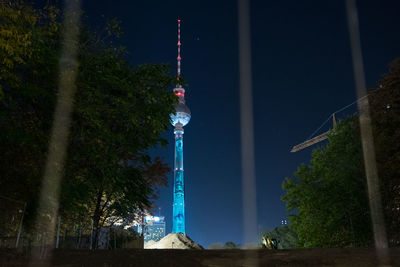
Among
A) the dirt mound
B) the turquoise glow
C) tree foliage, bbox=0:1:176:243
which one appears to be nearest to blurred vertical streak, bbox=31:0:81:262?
tree foliage, bbox=0:1:176:243

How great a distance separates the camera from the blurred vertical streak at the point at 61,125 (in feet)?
39.1

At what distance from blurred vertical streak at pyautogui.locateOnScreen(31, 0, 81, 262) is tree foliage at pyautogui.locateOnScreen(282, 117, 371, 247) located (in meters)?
21.6

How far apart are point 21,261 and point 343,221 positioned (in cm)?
2700

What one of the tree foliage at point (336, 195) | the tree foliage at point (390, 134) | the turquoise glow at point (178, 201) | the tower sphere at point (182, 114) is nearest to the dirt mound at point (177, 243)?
the tree foliage at point (336, 195)

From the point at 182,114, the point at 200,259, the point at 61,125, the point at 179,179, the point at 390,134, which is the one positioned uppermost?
the point at 182,114

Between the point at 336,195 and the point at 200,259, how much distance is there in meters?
21.7

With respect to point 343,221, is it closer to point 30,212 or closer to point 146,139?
point 146,139

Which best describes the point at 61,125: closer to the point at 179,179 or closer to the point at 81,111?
the point at 81,111

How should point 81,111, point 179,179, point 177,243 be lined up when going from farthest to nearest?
point 179,179
point 177,243
point 81,111

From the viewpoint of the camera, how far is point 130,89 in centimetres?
1278

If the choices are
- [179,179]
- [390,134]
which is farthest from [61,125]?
[179,179]

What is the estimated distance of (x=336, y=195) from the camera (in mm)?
31141

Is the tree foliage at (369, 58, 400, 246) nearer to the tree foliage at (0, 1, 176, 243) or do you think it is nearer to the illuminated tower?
the tree foliage at (0, 1, 176, 243)

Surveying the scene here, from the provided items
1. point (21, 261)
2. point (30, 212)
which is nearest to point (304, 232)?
point (30, 212)
